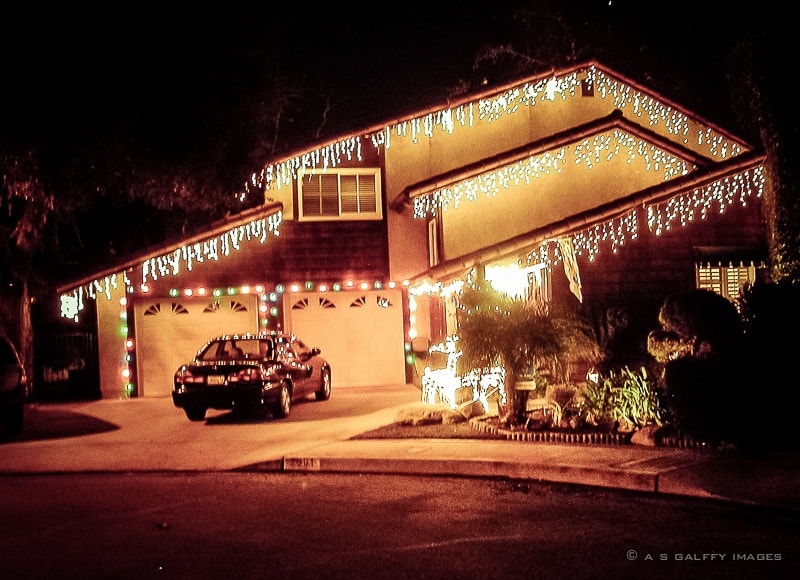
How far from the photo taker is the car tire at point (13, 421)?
16359 mm

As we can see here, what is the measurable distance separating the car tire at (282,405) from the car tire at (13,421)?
162 inches

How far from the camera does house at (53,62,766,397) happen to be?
2030 centimetres

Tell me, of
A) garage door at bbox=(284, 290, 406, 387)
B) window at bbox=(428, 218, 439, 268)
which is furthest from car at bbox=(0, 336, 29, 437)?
window at bbox=(428, 218, 439, 268)

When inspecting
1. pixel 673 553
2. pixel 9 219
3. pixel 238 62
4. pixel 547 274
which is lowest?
pixel 673 553

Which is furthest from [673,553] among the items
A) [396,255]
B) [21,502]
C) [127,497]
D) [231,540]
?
[396,255]

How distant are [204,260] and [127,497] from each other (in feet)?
37.6

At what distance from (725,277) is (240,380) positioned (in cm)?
881

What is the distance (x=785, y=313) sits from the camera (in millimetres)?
13484

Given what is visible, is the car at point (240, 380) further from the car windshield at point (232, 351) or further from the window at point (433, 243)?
the window at point (433, 243)

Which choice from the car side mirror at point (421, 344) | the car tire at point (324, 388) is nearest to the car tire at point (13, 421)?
the car tire at point (324, 388)

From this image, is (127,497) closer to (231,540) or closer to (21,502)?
(21,502)

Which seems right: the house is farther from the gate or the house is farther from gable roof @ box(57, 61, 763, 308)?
the gate

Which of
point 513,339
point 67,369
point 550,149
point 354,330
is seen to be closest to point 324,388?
point 354,330

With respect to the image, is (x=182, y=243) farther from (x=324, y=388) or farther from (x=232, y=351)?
(x=324, y=388)
